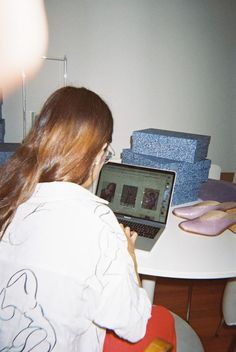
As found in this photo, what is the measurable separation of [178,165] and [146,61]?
6.77 ft

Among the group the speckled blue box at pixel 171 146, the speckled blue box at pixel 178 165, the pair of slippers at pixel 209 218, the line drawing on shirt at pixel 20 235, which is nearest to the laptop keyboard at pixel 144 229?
the pair of slippers at pixel 209 218

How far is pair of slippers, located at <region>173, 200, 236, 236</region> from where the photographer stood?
1.17 metres

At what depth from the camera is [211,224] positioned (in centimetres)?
118

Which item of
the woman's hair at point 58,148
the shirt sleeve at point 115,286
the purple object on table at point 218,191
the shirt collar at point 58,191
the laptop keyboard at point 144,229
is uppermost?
the woman's hair at point 58,148

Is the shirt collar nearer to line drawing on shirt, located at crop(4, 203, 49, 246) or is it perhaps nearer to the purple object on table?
line drawing on shirt, located at crop(4, 203, 49, 246)

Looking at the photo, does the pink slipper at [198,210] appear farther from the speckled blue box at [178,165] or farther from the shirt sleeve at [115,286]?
the shirt sleeve at [115,286]

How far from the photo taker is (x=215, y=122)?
3588 millimetres

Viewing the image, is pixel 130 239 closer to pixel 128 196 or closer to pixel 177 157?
pixel 128 196

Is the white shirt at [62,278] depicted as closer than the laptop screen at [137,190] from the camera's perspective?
Yes

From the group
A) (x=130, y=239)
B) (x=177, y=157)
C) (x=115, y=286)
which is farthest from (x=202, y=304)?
(x=115, y=286)

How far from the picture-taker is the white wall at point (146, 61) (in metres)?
2.98

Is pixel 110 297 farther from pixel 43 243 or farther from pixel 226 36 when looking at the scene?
pixel 226 36

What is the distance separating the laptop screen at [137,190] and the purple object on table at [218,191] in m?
0.50

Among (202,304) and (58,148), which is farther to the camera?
(202,304)
